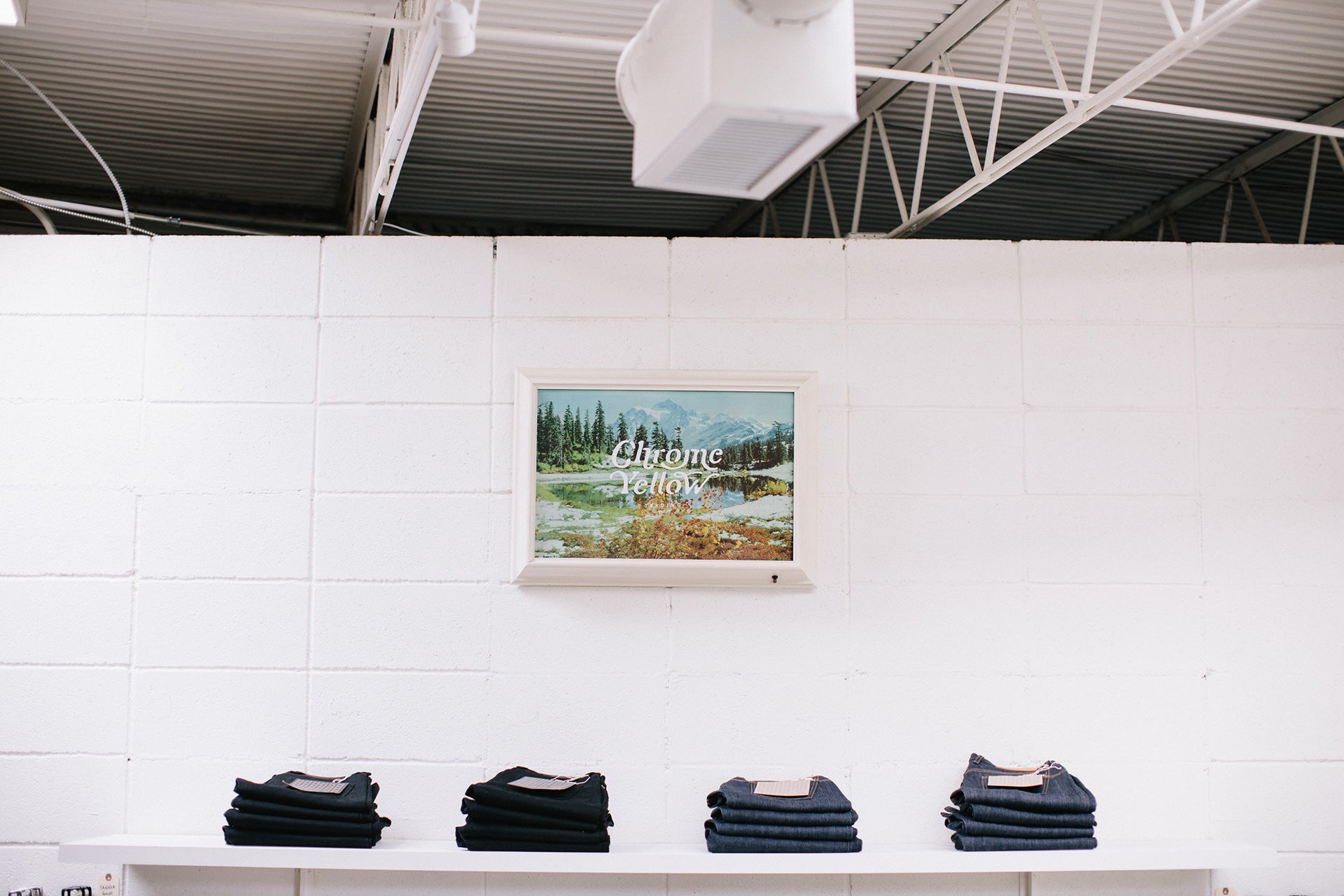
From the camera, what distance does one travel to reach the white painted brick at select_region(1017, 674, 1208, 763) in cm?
297

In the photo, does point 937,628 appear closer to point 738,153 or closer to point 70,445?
point 738,153

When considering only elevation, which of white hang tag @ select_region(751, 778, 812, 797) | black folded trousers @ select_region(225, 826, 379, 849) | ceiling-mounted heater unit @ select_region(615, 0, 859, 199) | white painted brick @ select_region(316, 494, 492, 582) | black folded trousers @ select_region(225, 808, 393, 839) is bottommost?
black folded trousers @ select_region(225, 826, 379, 849)

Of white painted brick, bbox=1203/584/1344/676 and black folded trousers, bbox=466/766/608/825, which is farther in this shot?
white painted brick, bbox=1203/584/1344/676

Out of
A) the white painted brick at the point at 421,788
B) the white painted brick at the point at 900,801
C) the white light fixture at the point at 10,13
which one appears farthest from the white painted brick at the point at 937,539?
the white light fixture at the point at 10,13

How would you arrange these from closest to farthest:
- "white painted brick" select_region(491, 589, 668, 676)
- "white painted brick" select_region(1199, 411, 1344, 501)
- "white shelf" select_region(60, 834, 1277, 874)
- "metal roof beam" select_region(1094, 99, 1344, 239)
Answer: "white shelf" select_region(60, 834, 1277, 874) → "white painted brick" select_region(491, 589, 668, 676) → "white painted brick" select_region(1199, 411, 1344, 501) → "metal roof beam" select_region(1094, 99, 1344, 239)

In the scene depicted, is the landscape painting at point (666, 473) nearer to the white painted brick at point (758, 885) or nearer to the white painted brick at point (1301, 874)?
the white painted brick at point (758, 885)

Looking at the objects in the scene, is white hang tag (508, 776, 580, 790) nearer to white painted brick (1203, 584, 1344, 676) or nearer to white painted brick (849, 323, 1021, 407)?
white painted brick (849, 323, 1021, 407)

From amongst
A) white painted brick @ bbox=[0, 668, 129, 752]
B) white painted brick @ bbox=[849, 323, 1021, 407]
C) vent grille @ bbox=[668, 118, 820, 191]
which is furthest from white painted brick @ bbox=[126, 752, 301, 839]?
vent grille @ bbox=[668, 118, 820, 191]

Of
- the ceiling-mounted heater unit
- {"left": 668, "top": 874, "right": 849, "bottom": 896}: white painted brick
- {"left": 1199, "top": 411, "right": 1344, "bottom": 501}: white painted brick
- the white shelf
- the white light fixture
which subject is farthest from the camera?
{"left": 1199, "top": 411, "right": 1344, "bottom": 501}: white painted brick

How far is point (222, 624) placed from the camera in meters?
2.95

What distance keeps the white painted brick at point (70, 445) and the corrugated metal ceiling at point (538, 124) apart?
1178mm

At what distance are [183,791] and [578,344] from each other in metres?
1.75

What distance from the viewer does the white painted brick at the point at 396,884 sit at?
286 cm

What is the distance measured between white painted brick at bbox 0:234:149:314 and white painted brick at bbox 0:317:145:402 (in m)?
0.04
